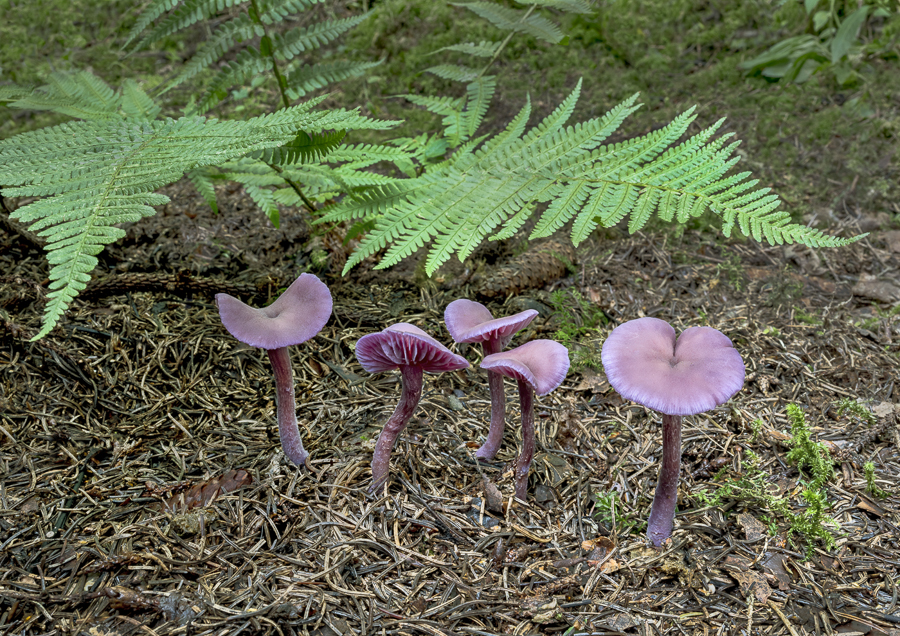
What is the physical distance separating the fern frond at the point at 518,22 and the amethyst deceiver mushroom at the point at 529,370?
2487 mm

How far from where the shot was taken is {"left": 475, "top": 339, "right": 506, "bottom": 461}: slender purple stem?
2271 mm

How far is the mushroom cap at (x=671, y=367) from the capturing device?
71.6 inches

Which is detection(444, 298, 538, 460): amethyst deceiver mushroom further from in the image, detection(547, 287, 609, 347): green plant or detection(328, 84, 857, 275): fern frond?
detection(547, 287, 609, 347): green plant

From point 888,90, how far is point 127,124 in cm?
531

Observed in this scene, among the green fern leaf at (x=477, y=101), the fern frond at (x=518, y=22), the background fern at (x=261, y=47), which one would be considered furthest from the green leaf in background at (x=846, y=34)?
the background fern at (x=261, y=47)

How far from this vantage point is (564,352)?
6.60ft

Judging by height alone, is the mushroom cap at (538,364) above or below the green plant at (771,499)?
above

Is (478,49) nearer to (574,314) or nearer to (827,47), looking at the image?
(574,314)

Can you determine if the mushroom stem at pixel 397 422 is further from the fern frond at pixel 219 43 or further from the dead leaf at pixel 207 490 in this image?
the fern frond at pixel 219 43

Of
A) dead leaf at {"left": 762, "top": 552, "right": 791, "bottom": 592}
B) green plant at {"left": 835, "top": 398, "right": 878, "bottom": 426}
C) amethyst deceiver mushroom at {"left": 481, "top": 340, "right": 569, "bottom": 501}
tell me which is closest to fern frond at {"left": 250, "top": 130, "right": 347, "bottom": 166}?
amethyst deceiver mushroom at {"left": 481, "top": 340, "right": 569, "bottom": 501}

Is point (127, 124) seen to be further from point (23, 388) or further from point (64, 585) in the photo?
point (64, 585)

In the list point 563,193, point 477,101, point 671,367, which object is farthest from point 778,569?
point 477,101

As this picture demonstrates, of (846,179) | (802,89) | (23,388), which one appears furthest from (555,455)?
(802,89)

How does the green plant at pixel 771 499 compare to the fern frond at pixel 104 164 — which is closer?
the fern frond at pixel 104 164
